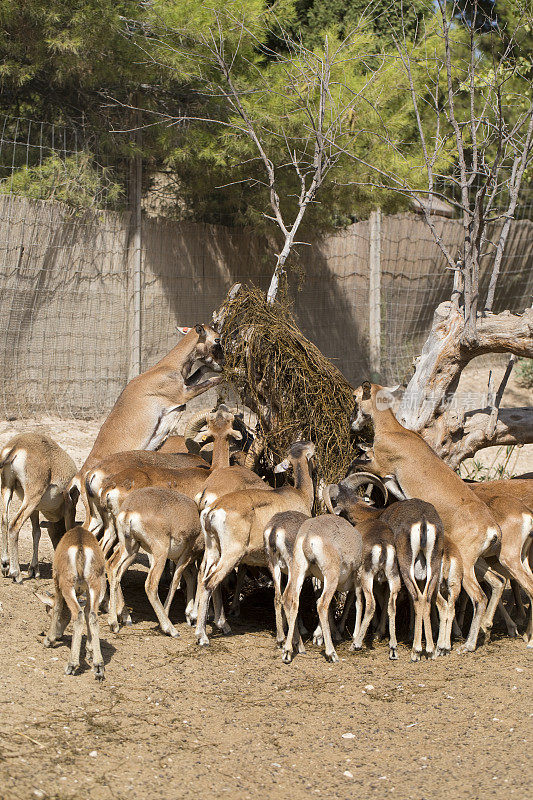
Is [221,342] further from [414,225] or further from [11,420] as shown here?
[414,225]

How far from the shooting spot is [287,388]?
8797 millimetres

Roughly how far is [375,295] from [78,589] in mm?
9954

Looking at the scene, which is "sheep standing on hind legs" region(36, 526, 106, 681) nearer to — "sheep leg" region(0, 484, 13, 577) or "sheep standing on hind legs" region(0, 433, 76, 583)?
"sheep standing on hind legs" region(0, 433, 76, 583)

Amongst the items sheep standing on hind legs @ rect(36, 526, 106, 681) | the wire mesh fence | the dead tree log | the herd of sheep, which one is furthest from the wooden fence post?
sheep standing on hind legs @ rect(36, 526, 106, 681)

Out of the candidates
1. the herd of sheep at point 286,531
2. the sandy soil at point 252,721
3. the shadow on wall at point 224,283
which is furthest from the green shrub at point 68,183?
the sandy soil at point 252,721

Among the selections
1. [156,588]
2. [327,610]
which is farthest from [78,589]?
[327,610]

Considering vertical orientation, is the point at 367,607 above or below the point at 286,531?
below

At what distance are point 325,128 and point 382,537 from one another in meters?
7.15

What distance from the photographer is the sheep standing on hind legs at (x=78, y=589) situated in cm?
629

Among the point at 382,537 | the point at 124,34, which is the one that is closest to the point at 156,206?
the point at 124,34

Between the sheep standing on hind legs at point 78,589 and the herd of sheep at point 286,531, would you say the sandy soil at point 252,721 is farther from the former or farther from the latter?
the herd of sheep at point 286,531

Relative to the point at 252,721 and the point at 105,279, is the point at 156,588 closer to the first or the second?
the point at 252,721

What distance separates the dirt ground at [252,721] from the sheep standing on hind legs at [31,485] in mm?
900

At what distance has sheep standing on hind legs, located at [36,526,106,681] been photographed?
6.29 meters
